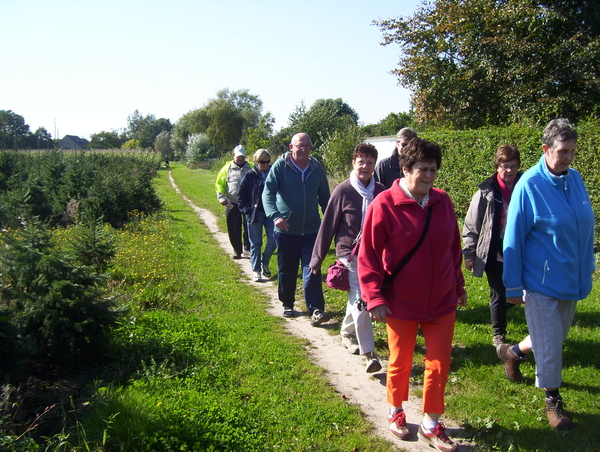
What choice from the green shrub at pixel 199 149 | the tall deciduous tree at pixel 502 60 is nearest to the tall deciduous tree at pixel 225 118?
the green shrub at pixel 199 149

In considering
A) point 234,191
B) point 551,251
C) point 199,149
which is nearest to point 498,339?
point 551,251

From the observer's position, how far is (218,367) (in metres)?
4.81

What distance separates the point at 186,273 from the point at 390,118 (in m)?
54.5

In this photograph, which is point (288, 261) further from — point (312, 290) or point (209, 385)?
point (209, 385)

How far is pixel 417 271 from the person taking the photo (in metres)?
3.53

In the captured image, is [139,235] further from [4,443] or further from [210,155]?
[210,155]

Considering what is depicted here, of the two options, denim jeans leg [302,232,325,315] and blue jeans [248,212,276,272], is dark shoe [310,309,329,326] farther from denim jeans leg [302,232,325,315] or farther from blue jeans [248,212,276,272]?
blue jeans [248,212,276,272]

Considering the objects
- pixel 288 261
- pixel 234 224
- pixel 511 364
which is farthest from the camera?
pixel 234 224

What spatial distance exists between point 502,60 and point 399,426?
45.3ft

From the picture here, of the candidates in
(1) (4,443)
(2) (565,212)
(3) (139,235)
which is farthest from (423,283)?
(3) (139,235)

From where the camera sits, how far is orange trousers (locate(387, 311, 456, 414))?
11.6ft

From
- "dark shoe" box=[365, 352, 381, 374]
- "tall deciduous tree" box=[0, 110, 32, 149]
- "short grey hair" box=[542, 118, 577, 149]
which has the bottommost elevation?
"dark shoe" box=[365, 352, 381, 374]

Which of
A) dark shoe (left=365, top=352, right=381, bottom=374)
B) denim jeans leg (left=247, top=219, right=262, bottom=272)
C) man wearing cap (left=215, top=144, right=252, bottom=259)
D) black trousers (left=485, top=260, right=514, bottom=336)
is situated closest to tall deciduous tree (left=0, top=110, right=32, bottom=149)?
man wearing cap (left=215, top=144, right=252, bottom=259)

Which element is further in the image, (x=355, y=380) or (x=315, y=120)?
(x=315, y=120)
